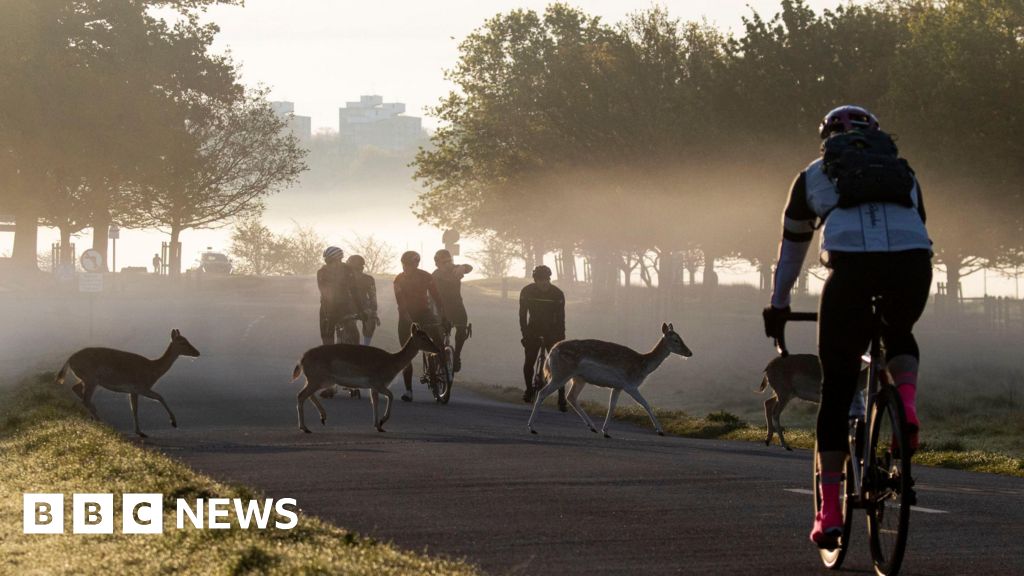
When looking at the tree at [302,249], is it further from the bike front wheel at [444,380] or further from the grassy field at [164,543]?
the grassy field at [164,543]

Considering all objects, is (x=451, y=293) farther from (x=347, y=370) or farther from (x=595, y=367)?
(x=347, y=370)

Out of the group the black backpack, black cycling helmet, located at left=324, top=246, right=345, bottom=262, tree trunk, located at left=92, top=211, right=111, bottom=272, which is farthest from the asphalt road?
tree trunk, located at left=92, top=211, right=111, bottom=272

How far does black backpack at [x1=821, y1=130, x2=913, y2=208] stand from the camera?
6.89 meters

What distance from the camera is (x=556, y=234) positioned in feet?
240

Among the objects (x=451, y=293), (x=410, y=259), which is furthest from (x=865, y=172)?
(x=451, y=293)

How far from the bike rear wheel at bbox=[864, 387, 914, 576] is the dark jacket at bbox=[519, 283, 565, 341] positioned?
16.1 meters

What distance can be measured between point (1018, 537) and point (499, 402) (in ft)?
56.2

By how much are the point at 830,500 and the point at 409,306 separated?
15901mm

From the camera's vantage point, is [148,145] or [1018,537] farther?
[148,145]

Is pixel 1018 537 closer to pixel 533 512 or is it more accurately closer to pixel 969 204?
pixel 533 512

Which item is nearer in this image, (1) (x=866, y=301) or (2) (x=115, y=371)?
(1) (x=866, y=301)

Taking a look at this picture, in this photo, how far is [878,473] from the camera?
6898mm

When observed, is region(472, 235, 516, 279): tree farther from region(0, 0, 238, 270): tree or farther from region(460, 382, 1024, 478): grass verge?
region(460, 382, 1024, 478): grass verge

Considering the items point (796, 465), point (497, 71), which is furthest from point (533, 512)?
point (497, 71)
